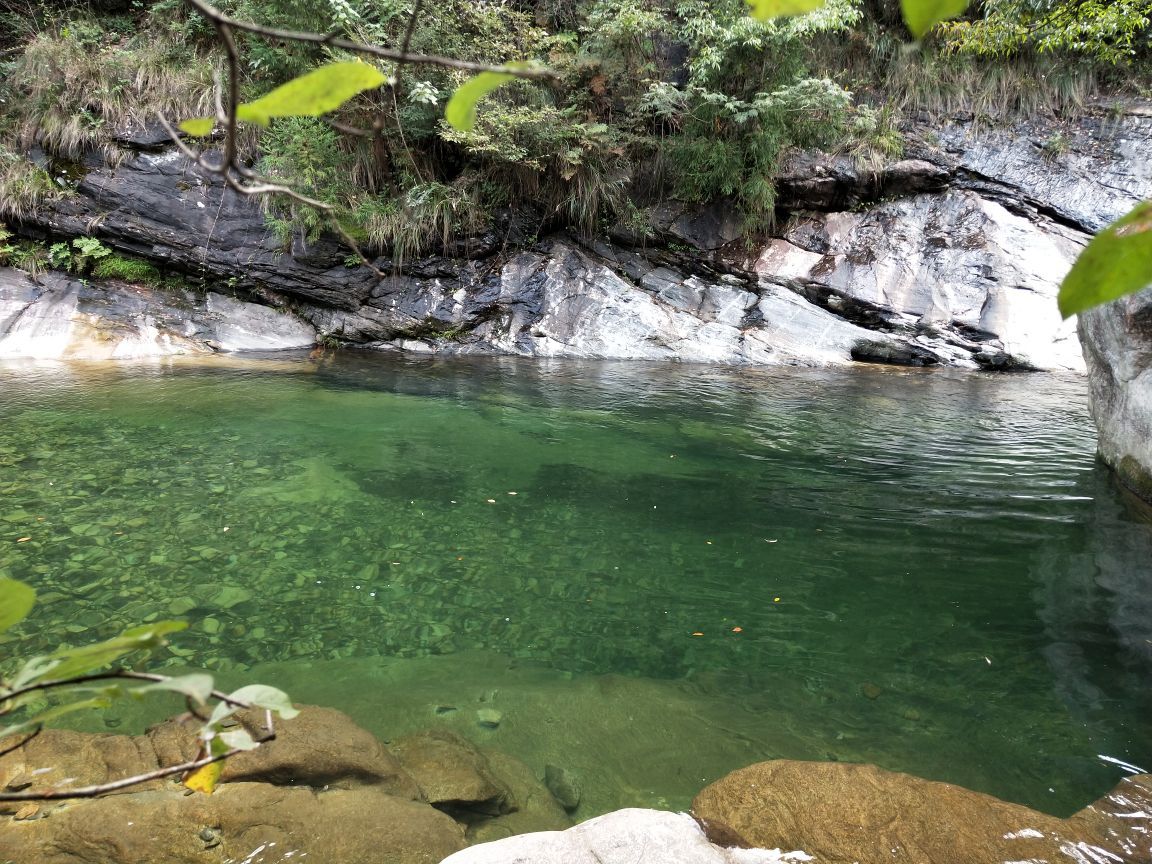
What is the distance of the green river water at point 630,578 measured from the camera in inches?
108

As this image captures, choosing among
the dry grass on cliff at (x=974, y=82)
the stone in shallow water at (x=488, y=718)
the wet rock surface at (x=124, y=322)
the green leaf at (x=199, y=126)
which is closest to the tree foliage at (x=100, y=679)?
the green leaf at (x=199, y=126)

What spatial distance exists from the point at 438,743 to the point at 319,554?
1.73 metres

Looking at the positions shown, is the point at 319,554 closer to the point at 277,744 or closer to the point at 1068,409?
the point at 277,744


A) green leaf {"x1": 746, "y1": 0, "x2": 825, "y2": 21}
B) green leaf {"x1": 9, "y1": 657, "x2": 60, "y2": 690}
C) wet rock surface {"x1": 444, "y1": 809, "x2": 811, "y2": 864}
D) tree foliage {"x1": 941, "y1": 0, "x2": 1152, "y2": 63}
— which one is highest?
tree foliage {"x1": 941, "y1": 0, "x2": 1152, "y2": 63}

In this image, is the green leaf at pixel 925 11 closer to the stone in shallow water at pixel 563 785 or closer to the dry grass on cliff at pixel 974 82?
the stone in shallow water at pixel 563 785

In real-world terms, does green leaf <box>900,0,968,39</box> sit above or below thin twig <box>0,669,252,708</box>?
above

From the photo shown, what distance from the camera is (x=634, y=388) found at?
8602mm

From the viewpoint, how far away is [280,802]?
2254mm

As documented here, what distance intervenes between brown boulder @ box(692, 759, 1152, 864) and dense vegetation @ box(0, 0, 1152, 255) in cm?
988

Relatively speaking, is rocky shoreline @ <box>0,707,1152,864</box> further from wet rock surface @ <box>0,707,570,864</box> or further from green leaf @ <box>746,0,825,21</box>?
green leaf @ <box>746,0,825,21</box>

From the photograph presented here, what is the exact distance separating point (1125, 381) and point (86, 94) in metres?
15.0

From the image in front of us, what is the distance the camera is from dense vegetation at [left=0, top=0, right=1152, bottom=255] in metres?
10.5

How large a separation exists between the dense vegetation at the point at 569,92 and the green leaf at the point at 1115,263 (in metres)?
10.8

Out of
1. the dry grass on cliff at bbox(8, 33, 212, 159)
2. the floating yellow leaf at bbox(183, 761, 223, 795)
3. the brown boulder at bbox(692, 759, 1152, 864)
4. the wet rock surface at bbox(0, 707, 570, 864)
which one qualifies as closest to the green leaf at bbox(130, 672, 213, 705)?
the floating yellow leaf at bbox(183, 761, 223, 795)
